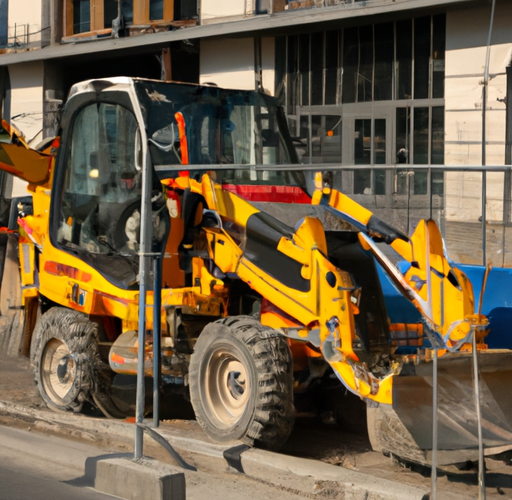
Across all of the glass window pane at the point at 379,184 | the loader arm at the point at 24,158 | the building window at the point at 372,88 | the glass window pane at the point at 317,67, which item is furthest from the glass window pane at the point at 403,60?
the loader arm at the point at 24,158

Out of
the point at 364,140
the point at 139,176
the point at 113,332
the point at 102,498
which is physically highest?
the point at 364,140

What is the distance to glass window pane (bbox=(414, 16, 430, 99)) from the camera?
15211mm

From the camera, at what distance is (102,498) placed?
6.41 meters

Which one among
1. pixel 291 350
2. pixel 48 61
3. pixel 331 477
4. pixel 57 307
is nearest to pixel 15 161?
pixel 57 307

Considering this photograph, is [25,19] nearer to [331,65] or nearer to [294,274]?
[331,65]

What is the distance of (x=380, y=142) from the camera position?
1602 centimetres

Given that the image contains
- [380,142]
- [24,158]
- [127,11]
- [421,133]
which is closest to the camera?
[24,158]

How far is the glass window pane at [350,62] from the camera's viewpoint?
16047mm

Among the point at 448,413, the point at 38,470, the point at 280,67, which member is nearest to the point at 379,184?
the point at 448,413

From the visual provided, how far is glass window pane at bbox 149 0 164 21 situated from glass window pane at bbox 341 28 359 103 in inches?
169

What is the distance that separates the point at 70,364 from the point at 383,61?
8.64 meters

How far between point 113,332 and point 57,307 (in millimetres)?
741

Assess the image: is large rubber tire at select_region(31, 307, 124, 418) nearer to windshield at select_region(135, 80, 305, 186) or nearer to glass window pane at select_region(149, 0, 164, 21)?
windshield at select_region(135, 80, 305, 186)

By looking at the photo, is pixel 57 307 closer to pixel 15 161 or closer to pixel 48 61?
pixel 15 161
